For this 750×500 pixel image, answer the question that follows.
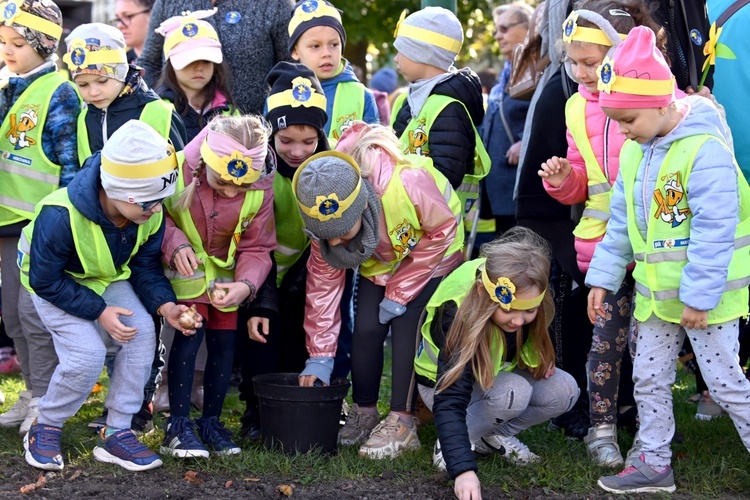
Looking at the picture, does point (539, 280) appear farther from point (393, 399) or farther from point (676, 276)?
point (393, 399)

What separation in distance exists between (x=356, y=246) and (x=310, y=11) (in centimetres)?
152

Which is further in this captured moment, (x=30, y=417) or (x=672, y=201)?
(x=30, y=417)

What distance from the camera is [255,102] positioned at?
17.9ft

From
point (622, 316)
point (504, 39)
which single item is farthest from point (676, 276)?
point (504, 39)

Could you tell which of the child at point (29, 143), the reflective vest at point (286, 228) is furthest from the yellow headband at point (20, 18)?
the reflective vest at point (286, 228)

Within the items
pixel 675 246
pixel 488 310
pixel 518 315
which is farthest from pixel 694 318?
pixel 488 310

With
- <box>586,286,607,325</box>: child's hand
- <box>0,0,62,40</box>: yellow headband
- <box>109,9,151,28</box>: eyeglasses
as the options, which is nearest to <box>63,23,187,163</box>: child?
<box>0,0,62,40</box>: yellow headband

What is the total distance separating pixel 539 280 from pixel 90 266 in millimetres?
1836

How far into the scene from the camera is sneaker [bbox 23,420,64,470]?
407cm

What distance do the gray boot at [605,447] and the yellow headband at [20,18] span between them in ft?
10.5

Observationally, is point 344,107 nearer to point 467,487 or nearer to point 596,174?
point 596,174

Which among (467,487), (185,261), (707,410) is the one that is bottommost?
(707,410)

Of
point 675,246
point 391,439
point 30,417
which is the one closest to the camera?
point 675,246

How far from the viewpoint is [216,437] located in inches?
171
